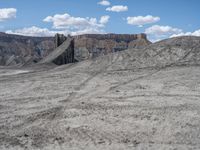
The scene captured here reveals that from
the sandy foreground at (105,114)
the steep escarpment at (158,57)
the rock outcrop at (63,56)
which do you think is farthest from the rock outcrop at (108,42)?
the sandy foreground at (105,114)

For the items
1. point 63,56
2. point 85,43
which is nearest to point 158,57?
point 63,56

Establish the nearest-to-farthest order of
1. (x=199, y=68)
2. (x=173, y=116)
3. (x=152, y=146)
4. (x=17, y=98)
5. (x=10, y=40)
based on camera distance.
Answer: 1. (x=152, y=146)
2. (x=173, y=116)
3. (x=17, y=98)
4. (x=199, y=68)
5. (x=10, y=40)

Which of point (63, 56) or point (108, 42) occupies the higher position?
point (108, 42)

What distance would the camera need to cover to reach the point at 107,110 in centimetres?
860

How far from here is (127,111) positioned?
27.7 ft

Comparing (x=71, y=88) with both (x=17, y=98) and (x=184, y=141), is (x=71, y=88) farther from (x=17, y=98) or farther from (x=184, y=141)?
(x=184, y=141)

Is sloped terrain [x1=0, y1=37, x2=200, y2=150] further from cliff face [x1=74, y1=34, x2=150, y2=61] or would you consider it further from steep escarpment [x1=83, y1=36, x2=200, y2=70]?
cliff face [x1=74, y1=34, x2=150, y2=61]

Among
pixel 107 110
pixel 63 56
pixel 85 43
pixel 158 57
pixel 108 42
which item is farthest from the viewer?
pixel 108 42

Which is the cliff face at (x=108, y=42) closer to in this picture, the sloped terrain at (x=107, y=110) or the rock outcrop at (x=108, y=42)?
the rock outcrop at (x=108, y=42)

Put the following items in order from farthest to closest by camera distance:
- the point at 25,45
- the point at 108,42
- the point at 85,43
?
the point at 108,42, the point at 25,45, the point at 85,43

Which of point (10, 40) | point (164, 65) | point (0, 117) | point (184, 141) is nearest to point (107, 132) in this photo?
point (184, 141)

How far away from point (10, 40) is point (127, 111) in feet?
276

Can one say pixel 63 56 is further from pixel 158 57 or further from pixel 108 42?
pixel 108 42

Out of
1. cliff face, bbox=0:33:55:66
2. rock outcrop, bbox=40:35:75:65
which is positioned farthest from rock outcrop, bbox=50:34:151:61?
rock outcrop, bbox=40:35:75:65
